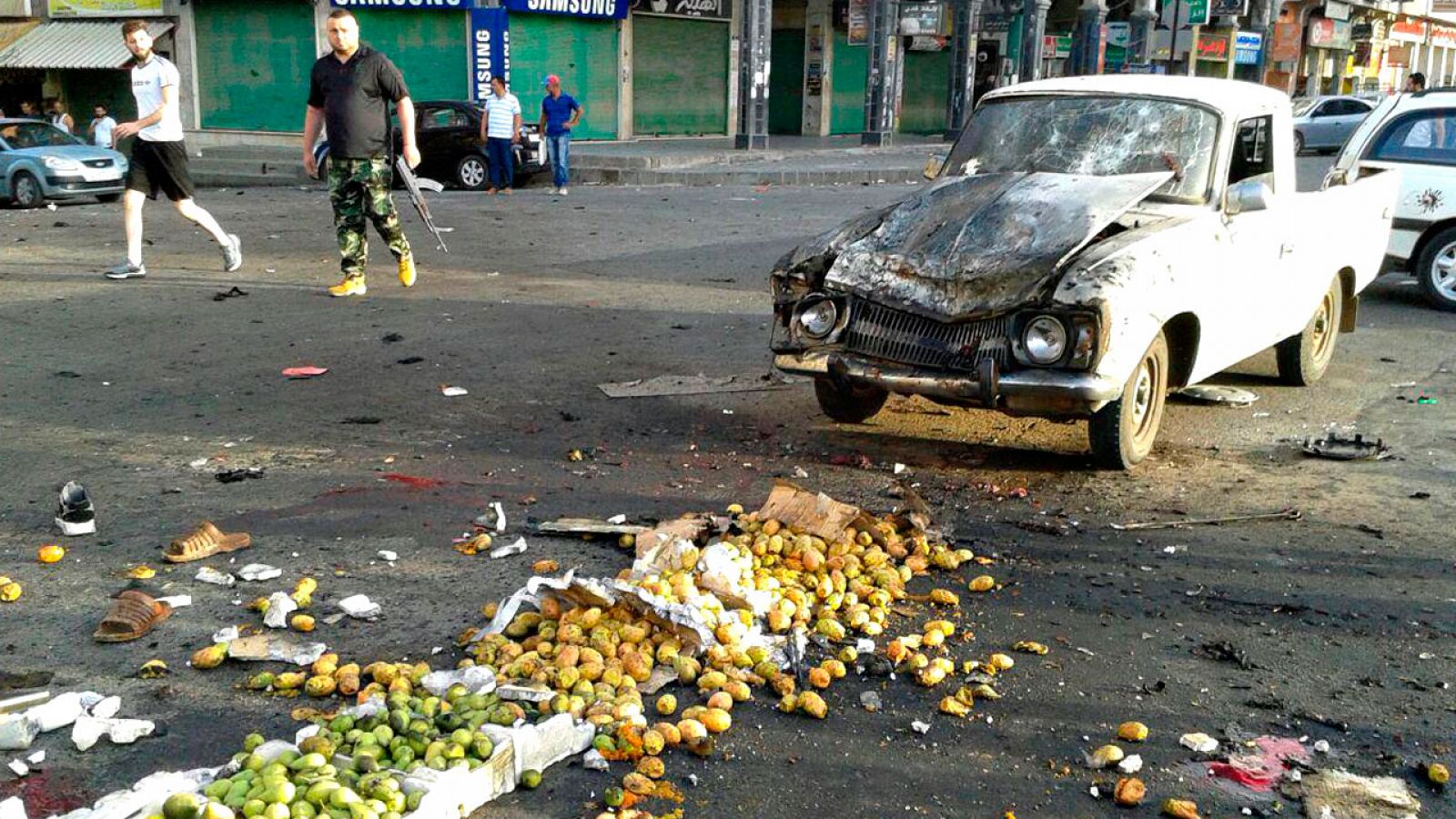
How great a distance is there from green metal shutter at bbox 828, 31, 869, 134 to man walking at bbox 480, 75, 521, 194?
1816cm

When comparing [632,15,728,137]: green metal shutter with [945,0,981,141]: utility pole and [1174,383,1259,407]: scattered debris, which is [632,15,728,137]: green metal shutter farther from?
[1174,383,1259,407]: scattered debris

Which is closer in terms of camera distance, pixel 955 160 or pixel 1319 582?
pixel 1319 582

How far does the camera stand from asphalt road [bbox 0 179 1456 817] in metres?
3.58

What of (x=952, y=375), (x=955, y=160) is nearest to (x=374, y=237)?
(x=955, y=160)

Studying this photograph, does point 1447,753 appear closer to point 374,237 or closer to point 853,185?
point 374,237

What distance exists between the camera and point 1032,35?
3656 cm

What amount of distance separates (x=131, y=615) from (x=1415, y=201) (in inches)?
397

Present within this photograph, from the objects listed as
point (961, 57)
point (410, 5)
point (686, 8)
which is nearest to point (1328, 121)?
point (961, 57)

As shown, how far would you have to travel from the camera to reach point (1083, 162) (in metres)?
6.68

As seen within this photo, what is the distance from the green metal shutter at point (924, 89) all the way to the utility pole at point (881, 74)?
8.54 m

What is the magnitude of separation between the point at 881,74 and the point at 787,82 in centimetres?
703

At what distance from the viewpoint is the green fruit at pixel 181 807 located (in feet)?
9.44

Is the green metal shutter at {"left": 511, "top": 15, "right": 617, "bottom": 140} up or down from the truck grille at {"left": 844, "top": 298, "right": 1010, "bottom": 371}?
up

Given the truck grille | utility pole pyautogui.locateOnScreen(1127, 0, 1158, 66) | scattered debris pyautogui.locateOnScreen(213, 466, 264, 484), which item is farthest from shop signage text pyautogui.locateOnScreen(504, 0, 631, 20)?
the truck grille
